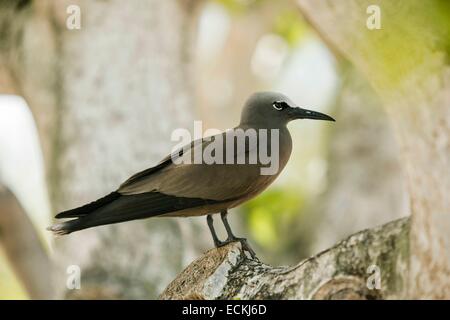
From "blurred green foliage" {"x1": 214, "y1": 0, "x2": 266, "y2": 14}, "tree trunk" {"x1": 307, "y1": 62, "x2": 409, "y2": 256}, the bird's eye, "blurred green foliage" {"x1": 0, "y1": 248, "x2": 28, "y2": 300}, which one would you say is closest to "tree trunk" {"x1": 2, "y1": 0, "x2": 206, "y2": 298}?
"tree trunk" {"x1": 307, "y1": 62, "x2": 409, "y2": 256}

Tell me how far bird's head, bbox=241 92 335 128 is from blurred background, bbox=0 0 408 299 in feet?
7.79

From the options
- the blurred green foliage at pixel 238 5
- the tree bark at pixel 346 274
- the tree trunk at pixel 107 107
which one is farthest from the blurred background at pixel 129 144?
the tree bark at pixel 346 274

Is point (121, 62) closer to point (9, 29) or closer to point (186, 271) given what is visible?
point (9, 29)

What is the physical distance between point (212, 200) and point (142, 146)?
3045mm

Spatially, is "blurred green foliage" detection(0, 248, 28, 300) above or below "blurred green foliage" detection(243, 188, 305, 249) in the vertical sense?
below

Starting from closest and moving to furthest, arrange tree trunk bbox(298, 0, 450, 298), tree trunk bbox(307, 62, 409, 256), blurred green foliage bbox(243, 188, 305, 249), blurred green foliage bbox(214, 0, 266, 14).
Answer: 1. tree trunk bbox(298, 0, 450, 298)
2. tree trunk bbox(307, 62, 409, 256)
3. blurred green foliage bbox(243, 188, 305, 249)
4. blurred green foliage bbox(214, 0, 266, 14)

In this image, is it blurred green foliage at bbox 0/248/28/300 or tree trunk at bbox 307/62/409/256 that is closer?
tree trunk at bbox 307/62/409/256

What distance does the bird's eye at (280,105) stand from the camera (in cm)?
552

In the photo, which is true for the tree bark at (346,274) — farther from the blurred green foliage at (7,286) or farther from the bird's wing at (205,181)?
the blurred green foliage at (7,286)

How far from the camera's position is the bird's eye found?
5.52 m

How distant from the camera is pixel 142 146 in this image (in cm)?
794

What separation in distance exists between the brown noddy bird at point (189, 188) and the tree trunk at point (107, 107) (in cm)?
239

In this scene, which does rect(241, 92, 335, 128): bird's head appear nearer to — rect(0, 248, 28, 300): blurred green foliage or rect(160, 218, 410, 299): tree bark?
rect(160, 218, 410, 299): tree bark
